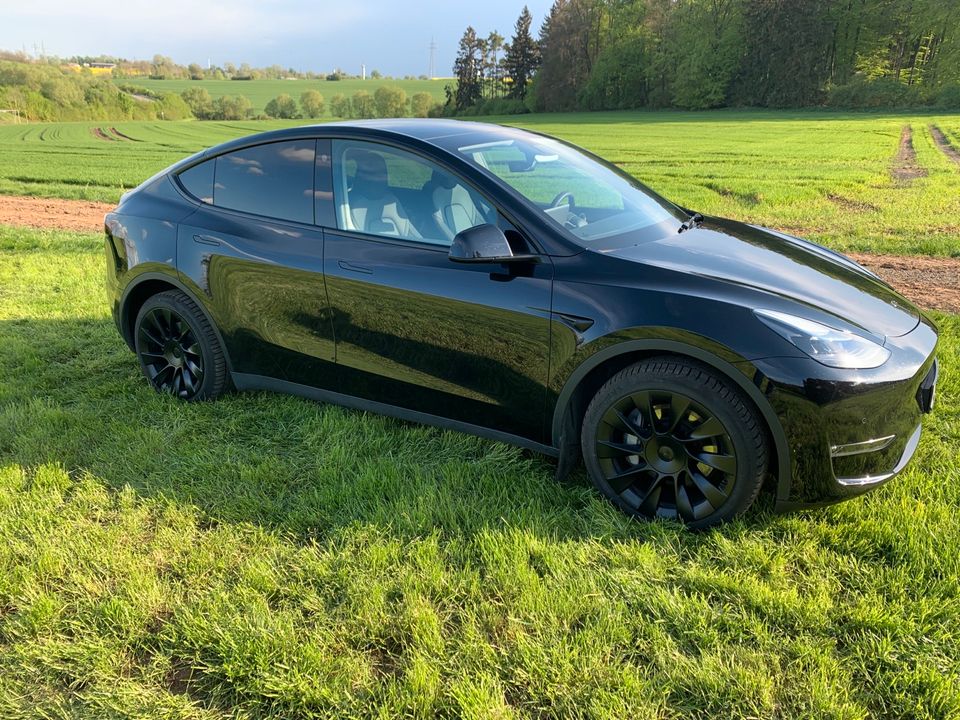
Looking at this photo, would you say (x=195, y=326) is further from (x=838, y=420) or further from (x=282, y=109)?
(x=282, y=109)

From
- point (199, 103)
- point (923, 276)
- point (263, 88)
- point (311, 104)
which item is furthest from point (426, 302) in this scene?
point (263, 88)

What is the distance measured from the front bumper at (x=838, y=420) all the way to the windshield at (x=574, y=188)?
105cm

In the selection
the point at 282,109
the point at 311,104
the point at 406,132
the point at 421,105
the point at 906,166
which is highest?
the point at 421,105

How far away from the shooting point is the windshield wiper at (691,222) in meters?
3.74

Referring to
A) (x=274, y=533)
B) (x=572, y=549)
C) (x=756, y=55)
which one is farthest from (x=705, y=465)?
(x=756, y=55)

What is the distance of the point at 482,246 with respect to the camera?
2.99m

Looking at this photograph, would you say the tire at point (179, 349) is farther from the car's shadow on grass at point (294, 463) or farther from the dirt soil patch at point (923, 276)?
the dirt soil patch at point (923, 276)

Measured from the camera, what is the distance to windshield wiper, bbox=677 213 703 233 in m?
3.74

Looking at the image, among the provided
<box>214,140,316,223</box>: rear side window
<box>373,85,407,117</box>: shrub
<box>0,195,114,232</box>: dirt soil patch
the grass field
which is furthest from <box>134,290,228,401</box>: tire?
the grass field

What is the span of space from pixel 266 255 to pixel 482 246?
142 cm

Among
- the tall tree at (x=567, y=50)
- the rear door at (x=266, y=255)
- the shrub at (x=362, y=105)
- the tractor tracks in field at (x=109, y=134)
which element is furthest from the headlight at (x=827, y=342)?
the tall tree at (x=567, y=50)

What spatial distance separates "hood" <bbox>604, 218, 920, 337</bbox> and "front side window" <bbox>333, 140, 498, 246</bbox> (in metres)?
0.73

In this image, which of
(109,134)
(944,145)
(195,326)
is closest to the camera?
(195,326)

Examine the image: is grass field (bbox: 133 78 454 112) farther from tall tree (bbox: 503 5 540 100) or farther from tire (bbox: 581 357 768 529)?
tire (bbox: 581 357 768 529)
